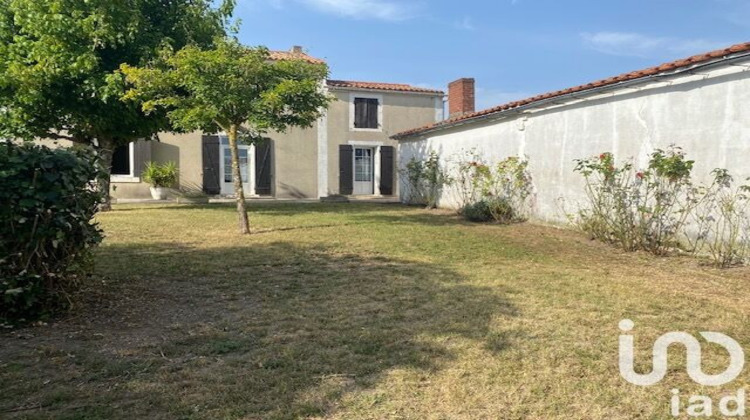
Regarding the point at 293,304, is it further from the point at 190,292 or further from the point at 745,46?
the point at 745,46

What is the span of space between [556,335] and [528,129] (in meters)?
7.86

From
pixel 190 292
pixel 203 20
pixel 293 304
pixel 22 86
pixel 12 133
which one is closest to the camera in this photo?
pixel 293 304

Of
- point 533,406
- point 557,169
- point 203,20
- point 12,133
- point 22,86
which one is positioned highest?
point 203,20

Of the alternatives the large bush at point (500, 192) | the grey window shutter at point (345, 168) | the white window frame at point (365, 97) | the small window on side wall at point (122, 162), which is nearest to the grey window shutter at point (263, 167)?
the grey window shutter at point (345, 168)

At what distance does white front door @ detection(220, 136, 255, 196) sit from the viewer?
18.4 metres

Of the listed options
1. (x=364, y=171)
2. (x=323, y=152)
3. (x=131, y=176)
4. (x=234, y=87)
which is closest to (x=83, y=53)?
(x=234, y=87)

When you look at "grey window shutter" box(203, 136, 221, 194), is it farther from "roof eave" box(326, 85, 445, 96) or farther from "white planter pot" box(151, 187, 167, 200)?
"roof eave" box(326, 85, 445, 96)

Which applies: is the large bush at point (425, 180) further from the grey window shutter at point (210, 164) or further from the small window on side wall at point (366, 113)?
the grey window shutter at point (210, 164)

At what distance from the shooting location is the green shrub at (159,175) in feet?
53.9

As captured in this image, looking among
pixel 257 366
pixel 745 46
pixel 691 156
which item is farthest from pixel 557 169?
pixel 257 366

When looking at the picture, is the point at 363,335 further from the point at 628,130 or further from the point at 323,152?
the point at 323,152

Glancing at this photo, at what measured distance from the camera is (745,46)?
19.7 ft

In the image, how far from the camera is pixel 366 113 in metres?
20.1

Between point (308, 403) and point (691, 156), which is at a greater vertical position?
point (691, 156)
